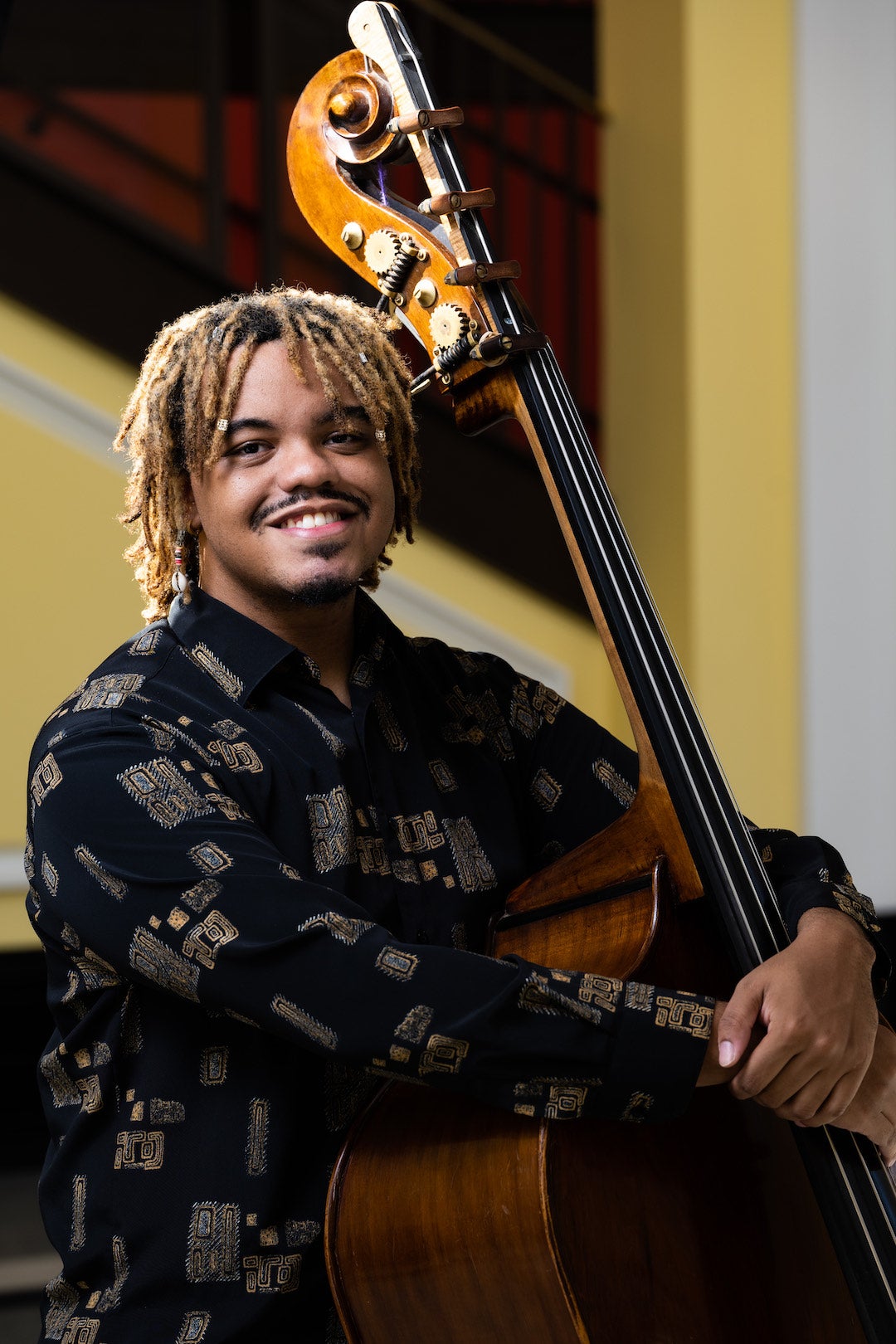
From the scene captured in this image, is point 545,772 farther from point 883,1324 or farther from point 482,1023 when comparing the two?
point 883,1324

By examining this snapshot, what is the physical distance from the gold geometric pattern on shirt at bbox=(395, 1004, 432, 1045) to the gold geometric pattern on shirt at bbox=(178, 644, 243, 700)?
1.20ft

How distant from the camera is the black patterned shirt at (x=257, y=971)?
3.40 ft

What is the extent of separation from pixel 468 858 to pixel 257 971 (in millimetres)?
330

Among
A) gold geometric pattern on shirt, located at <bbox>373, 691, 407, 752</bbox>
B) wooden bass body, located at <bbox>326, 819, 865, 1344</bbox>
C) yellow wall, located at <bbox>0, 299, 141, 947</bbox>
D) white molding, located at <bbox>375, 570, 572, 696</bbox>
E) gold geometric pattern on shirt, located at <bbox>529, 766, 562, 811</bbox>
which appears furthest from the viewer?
white molding, located at <bbox>375, 570, 572, 696</bbox>

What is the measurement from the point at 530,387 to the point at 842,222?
8.28ft

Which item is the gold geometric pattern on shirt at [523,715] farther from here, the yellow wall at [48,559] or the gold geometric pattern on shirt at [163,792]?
the yellow wall at [48,559]

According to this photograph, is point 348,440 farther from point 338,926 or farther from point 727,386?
point 727,386

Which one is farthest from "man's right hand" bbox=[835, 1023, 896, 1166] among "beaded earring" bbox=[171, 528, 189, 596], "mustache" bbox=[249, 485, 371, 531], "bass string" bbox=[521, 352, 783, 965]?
"beaded earring" bbox=[171, 528, 189, 596]

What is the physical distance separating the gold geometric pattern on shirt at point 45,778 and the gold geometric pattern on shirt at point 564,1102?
1.49 feet

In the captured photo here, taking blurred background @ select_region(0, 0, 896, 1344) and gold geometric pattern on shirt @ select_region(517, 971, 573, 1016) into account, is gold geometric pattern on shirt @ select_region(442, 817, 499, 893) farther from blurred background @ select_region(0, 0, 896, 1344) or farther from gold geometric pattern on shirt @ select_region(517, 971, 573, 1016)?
blurred background @ select_region(0, 0, 896, 1344)

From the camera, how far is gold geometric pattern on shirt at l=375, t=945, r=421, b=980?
1032mm

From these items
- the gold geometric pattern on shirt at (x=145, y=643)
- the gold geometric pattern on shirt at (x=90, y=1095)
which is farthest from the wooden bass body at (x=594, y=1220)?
the gold geometric pattern on shirt at (x=145, y=643)

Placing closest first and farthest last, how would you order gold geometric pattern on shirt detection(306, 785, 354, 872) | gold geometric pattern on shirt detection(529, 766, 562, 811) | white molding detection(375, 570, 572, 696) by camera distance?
gold geometric pattern on shirt detection(306, 785, 354, 872)
gold geometric pattern on shirt detection(529, 766, 562, 811)
white molding detection(375, 570, 572, 696)

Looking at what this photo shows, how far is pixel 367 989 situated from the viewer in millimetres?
1029
